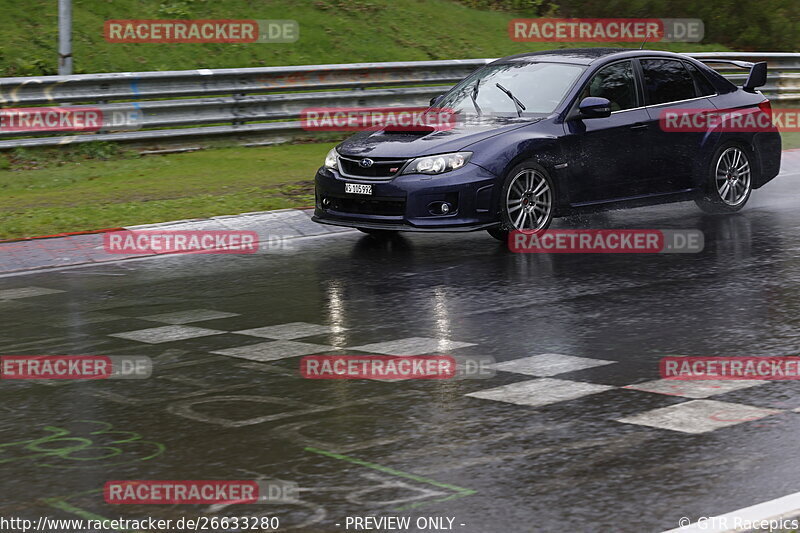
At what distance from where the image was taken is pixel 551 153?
11875mm

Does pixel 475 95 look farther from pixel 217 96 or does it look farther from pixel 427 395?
pixel 427 395

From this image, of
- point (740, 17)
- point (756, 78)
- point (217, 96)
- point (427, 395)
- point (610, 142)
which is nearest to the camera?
point (427, 395)

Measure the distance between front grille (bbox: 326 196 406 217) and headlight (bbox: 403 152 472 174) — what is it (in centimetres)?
30

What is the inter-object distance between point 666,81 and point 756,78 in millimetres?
1491

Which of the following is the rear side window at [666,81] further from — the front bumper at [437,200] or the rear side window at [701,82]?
the front bumper at [437,200]

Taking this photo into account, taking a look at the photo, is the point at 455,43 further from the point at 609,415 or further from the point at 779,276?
the point at 609,415

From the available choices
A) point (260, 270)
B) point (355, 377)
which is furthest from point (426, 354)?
point (260, 270)

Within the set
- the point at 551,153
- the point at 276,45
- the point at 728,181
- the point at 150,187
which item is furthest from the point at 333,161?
the point at 276,45

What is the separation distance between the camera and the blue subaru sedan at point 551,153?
A: 11378 millimetres

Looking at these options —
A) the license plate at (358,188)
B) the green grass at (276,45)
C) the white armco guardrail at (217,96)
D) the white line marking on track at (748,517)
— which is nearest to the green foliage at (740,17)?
the green grass at (276,45)

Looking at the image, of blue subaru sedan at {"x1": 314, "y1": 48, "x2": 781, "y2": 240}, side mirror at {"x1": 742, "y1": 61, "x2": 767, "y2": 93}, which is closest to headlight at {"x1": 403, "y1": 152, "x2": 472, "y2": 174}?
blue subaru sedan at {"x1": 314, "y1": 48, "x2": 781, "y2": 240}

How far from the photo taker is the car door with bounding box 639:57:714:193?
12742 millimetres

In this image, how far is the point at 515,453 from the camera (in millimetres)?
5637

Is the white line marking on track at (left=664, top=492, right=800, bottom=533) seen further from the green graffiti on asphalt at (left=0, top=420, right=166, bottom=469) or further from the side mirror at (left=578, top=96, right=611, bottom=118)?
the side mirror at (left=578, top=96, right=611, bottom=118)
